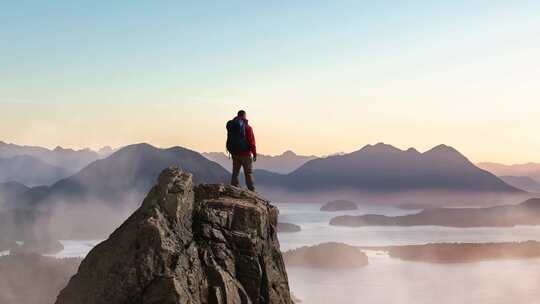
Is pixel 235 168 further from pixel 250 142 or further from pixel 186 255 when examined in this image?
pixel 186 255

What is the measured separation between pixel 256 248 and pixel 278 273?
Answer: 216cm

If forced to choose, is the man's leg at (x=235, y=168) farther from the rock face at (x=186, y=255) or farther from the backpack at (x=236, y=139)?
the rock face at (x=186, y=255)

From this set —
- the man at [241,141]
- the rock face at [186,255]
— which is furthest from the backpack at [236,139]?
the rock face at [186,255]

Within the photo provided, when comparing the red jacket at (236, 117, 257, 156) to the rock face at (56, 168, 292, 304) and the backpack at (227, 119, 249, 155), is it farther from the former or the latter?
the rock face at (56, 168, 292, 304)

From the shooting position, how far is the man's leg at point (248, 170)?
108 feet

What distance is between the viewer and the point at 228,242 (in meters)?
26.1

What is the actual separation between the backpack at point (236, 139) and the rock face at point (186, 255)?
11.4 ft

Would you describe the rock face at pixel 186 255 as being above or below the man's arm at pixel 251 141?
below

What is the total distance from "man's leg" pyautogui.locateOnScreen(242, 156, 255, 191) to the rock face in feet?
11.8

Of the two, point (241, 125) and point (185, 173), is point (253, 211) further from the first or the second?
point (241, 125)

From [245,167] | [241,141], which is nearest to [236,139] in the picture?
[241,141]

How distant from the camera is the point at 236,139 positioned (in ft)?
106

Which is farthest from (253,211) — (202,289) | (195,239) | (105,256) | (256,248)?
(105,256)

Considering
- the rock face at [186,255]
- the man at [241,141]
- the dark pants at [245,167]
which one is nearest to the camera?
the rock face at [186,255]
